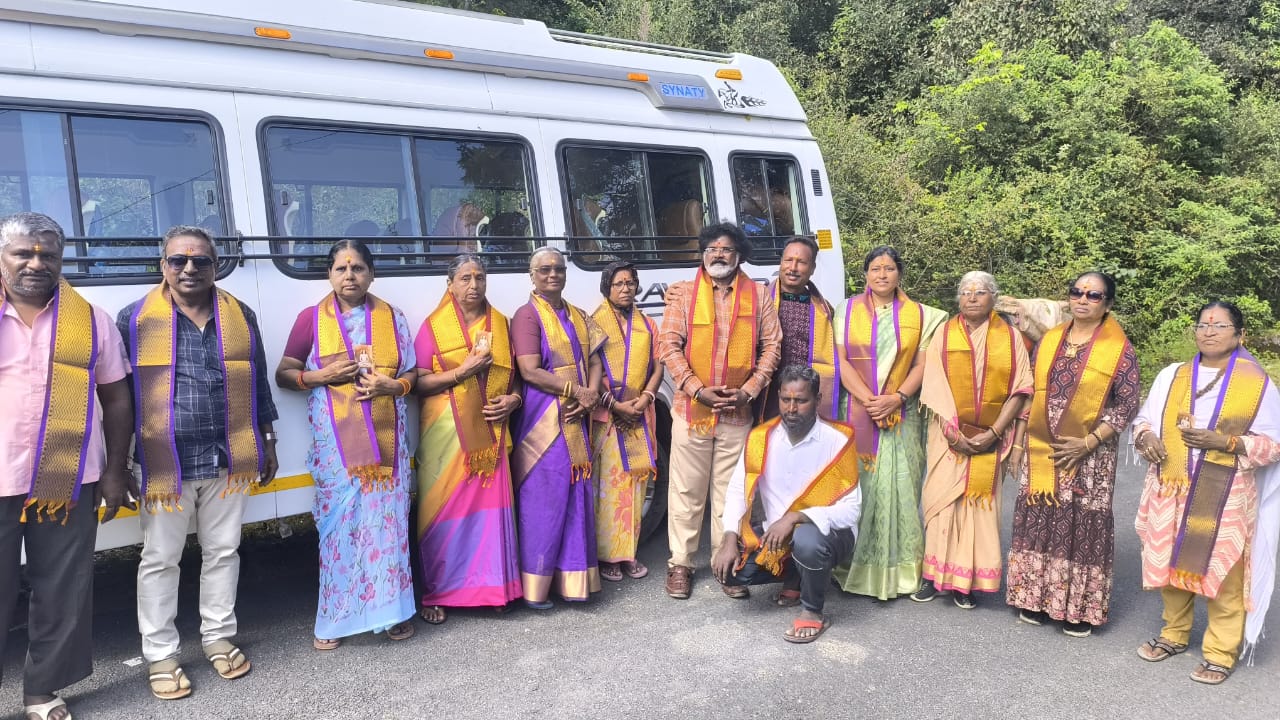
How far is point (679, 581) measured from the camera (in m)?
4.43

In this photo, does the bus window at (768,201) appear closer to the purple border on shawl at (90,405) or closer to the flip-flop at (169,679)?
the purple border on shawl at (90,405)

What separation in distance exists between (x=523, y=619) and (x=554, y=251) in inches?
71.4

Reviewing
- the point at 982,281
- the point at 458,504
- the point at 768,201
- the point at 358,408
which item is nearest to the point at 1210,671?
the point at 982,281

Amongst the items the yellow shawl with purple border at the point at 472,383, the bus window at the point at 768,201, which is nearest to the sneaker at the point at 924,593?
the yellow shawl with purple border at the point at 472,383

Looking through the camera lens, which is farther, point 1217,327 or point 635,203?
point 635,203

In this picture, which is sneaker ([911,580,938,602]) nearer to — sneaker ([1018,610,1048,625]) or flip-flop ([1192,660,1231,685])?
sneaker ([1018,610,1048,625])

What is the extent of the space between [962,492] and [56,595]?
12.5ft

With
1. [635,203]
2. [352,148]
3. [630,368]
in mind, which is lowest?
[630,368]

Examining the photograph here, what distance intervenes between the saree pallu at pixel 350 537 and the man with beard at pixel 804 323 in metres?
2.02

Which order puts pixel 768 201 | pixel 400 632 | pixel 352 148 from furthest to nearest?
pixel 768 201 < pixel 352 148 < pixel 400 632

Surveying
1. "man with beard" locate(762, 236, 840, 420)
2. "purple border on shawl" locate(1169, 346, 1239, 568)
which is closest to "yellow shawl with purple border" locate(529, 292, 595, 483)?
"man with beard" locate(762, 236, 840, 420)

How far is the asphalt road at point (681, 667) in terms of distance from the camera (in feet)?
10.8

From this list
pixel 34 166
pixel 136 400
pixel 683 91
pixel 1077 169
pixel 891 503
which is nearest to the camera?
pixel 136 400

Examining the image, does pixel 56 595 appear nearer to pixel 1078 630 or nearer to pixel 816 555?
pixel 816 555
